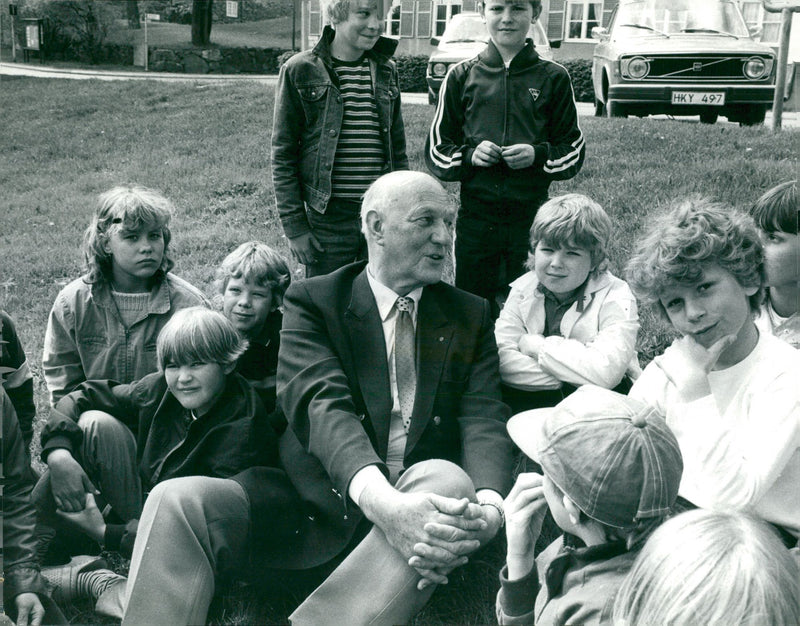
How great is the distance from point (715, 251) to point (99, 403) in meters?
2.24

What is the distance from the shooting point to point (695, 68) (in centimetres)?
527

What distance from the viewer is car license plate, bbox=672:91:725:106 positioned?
17.9 ft

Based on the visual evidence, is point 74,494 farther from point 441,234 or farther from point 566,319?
point 566,319

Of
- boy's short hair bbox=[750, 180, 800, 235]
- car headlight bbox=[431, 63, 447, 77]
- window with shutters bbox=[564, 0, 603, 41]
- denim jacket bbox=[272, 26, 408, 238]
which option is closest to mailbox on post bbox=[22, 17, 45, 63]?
denim jacket bbox=[272, 26, 408, 238]

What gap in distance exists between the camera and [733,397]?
2.33 m

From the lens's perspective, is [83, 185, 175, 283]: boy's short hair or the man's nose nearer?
the man's nose

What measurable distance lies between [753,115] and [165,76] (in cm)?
554

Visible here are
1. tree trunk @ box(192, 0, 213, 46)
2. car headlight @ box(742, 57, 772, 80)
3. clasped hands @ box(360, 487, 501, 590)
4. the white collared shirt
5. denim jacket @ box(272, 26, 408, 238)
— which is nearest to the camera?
clasped hands @ box(360, 487, 501, 590)

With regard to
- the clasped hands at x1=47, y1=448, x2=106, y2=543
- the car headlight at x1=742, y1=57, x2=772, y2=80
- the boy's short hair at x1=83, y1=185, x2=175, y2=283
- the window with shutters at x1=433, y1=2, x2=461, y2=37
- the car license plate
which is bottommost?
the clasped hands at x1=47, y1=448, x2=106, y2=543

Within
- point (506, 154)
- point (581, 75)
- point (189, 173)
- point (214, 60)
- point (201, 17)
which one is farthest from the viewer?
point (214, 60)

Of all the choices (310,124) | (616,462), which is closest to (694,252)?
(616,462)

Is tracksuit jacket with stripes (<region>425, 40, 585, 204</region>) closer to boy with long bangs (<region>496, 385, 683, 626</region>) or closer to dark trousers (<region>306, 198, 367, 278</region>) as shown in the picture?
dark trousers (<region>306, 198, 367, 278</region>)

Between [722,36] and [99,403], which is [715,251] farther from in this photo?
[722,36]

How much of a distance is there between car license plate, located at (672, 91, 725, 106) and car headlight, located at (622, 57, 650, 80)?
12.6 inches
